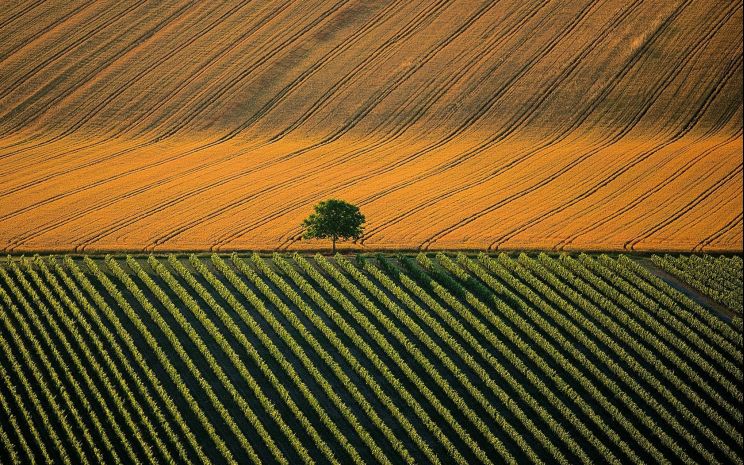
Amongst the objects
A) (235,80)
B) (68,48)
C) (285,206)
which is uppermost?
(68,48)

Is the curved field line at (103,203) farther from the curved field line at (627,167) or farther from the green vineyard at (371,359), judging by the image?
the curved field line at (627,167)

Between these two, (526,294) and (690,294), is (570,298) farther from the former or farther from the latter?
A: (690,294)

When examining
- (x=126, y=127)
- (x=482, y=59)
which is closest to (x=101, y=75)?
(x=126, y=127)

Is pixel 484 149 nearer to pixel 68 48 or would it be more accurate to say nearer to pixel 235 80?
pixel 235 80

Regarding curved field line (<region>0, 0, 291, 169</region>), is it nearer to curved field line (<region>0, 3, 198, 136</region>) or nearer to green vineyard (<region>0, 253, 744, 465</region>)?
curved field line (<region>0, 3, 198, 136</region>)

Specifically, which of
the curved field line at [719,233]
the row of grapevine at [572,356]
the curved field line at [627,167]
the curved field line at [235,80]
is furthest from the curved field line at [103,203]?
the curved field line at [719,233]

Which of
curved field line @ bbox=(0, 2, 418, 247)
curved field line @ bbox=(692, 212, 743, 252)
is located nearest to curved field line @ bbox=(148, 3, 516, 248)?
curved field line @ bbox=(0, 2, 418, 247)

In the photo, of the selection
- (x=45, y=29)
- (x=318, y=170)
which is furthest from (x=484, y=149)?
(x=45, y=29)
